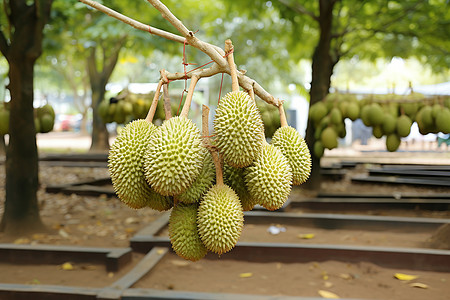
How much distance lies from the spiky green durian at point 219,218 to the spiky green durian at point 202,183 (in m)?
0.03

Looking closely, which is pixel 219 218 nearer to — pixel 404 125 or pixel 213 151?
pixel 213 151

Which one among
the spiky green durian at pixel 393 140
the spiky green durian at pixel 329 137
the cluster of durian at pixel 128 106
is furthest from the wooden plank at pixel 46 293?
the spiky green durian at pixel 393 140

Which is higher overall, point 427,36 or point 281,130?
point 427,36

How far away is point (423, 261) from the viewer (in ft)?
13.5

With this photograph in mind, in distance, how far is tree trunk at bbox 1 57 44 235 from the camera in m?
4.91

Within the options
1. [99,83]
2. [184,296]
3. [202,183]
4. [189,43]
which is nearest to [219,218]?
[202,183]

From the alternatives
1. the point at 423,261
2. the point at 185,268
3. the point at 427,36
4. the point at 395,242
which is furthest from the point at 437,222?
the point at 427,36

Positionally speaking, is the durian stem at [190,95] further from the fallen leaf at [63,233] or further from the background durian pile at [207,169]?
the fallen leaf at [63,233]

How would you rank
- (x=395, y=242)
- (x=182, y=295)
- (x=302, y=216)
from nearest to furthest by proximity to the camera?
(x=182, y=295) → (x=395, y=242) → (x=302, y=216)

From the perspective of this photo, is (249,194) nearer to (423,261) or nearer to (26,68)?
(423,261)

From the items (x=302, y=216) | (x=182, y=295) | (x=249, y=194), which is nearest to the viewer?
(x=249, y=194)

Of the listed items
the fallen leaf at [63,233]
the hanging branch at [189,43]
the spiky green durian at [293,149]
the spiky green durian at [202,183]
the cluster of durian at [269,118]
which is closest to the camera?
the hanging branch at [189,43]

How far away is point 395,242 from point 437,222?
0.75 metres

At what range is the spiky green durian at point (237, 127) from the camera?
1096mm
